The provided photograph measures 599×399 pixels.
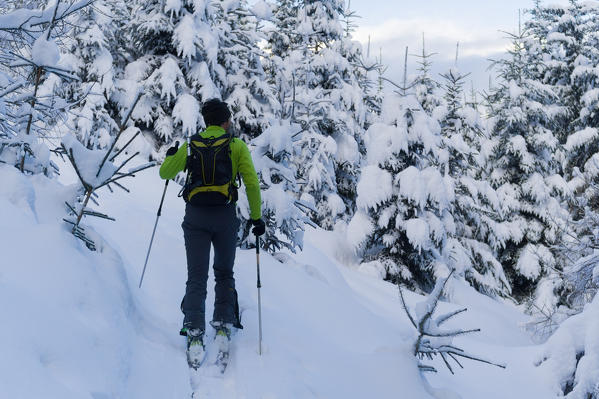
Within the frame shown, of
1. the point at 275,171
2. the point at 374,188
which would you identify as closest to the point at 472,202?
the point at 374,188

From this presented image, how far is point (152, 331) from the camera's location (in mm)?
4090

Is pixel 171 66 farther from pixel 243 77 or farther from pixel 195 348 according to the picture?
pixel 195 348

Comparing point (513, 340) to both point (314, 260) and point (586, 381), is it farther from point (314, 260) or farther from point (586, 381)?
point (586, 381)

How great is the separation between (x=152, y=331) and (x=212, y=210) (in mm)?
1167

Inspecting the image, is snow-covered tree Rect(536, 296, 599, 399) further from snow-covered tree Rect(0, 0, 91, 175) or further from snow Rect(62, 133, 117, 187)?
snow-covered tree Rect(0, 0, 91, 175)

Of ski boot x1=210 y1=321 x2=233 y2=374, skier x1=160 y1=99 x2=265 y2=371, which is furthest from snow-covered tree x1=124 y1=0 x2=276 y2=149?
ski boot x1=210 y1=321 x2=233 y2=374

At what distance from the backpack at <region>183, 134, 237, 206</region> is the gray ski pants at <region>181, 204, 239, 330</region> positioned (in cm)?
12

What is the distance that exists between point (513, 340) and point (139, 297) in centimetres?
1006

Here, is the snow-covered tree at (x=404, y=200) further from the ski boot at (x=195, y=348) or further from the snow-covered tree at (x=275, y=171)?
the ski boot at (x=195, y=348)

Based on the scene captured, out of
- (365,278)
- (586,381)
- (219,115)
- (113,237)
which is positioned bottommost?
(365,278)

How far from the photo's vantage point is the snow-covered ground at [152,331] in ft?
8.30

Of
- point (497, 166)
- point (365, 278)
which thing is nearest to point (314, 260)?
point (365, 278)

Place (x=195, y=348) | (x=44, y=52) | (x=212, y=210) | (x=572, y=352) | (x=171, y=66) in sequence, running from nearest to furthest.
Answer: (x=44, y=52) → (x=195, y=348) → (x=212, y=210) → (x=572, y=352) → (x=171, y=66)

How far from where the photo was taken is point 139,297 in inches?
173
